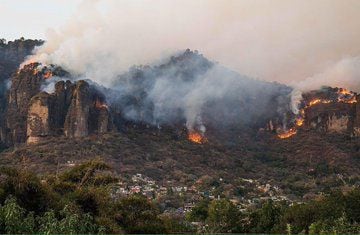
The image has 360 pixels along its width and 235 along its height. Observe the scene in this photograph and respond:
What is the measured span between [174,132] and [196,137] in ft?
23.4

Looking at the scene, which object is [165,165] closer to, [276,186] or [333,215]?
[276,186]

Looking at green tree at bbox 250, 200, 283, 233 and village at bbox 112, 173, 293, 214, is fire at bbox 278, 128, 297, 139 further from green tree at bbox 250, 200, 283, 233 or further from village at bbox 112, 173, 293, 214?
green tree at bbox 250, 200, 283, 233

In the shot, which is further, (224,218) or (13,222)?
(224,218)

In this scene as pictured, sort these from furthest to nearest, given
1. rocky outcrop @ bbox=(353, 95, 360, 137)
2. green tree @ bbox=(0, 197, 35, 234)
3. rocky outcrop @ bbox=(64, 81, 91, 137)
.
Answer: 1. rocky outcrop @ bbox=(353, 95, 360, 137)
2. rocky outcrop @ bbox=(64, 81, 91, 137)
3. green tree @ bbox=(0, 197, 35, 234)

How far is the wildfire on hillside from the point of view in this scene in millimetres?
184900

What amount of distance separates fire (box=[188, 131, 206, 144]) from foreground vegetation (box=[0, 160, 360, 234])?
9451cm

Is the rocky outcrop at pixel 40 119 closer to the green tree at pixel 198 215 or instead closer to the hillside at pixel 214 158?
the hillside at pixel 214 158

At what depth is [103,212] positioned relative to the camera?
35.2 m

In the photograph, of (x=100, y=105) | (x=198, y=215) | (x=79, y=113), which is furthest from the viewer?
(x=100, y=105)

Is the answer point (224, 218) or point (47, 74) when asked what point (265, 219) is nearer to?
point (224, 218)

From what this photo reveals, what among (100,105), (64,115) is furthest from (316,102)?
(64,115)

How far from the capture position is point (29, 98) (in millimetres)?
160000

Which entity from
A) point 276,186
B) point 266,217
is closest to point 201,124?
point 276,186

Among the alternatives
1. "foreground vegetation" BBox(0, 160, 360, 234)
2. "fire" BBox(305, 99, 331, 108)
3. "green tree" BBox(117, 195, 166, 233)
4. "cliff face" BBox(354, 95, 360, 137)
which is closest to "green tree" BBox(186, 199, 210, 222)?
"foreground vegetation" BBox(0, 160, 360, 234)
